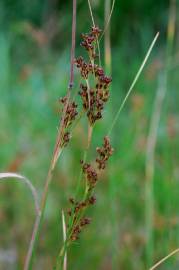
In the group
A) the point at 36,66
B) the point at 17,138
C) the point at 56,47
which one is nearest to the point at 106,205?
the point at 17,138

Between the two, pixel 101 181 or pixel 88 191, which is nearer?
pixel 88 191

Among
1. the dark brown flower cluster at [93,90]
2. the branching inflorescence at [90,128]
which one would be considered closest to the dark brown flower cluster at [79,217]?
the branching inflorescence at [90,128]

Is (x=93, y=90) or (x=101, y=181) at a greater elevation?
(x=101, y=181)

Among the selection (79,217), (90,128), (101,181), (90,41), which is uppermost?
(101,181)

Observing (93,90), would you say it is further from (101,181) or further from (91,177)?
(101,181)

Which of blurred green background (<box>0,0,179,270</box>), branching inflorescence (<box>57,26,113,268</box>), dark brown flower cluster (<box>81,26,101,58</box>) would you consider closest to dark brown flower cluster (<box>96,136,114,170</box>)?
branching inflorescence (<box>57,26,113,268</box>)

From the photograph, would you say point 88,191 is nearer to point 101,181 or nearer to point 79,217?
point 79,217

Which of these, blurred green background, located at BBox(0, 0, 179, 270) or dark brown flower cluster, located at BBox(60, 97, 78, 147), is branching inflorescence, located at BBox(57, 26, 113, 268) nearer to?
dark brown flower cluster, located at BBox(60, 97, 78, 147)

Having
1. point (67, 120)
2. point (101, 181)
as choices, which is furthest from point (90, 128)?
point (101, 181)

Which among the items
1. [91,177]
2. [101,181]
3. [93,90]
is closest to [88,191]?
[91,177]
